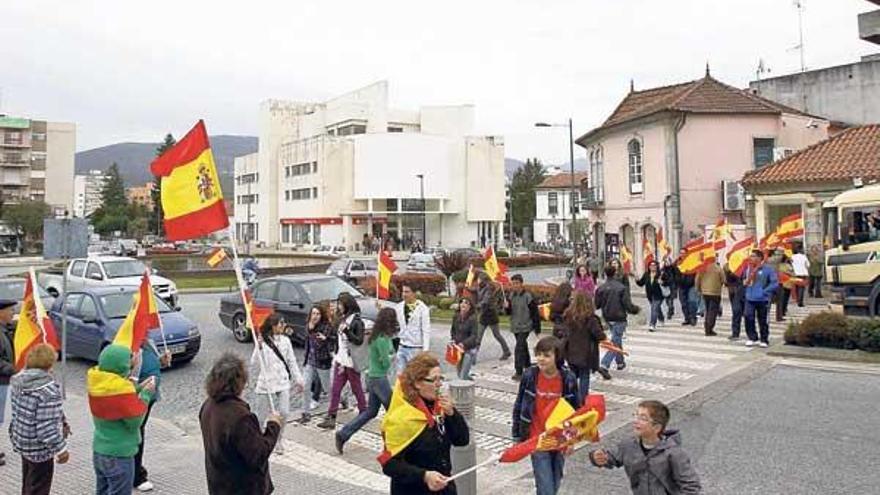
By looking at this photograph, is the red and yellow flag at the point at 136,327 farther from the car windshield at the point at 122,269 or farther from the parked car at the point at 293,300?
the car windshield at the point at 122,269

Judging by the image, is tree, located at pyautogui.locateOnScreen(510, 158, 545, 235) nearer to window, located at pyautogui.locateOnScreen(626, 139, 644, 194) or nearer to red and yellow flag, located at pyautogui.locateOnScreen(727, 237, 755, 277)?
window, located at pyautogui.locateOnScreen(626, 139, 644, 194)

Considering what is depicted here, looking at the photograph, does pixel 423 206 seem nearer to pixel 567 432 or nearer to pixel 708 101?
pixel 708 101

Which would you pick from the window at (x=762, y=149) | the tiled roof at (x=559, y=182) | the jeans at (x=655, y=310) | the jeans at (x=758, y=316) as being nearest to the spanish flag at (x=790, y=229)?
the jeans at (x=655, y=310)

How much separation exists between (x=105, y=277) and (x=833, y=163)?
23.1 m

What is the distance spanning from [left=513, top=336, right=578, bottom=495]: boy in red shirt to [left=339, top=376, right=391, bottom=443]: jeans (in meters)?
2.22

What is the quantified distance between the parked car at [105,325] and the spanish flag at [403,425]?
9.15 meters

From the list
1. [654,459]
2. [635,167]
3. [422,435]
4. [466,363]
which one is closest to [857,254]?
[466,363]

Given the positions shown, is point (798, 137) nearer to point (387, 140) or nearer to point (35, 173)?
point (387, 140)

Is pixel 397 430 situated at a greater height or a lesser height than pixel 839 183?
lesser

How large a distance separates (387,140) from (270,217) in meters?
23.0

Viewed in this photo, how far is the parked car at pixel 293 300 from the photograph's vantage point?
14.0m

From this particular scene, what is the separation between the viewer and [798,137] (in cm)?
2808

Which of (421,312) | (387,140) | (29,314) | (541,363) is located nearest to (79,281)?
(29,314)

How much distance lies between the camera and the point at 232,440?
13.3 feet
